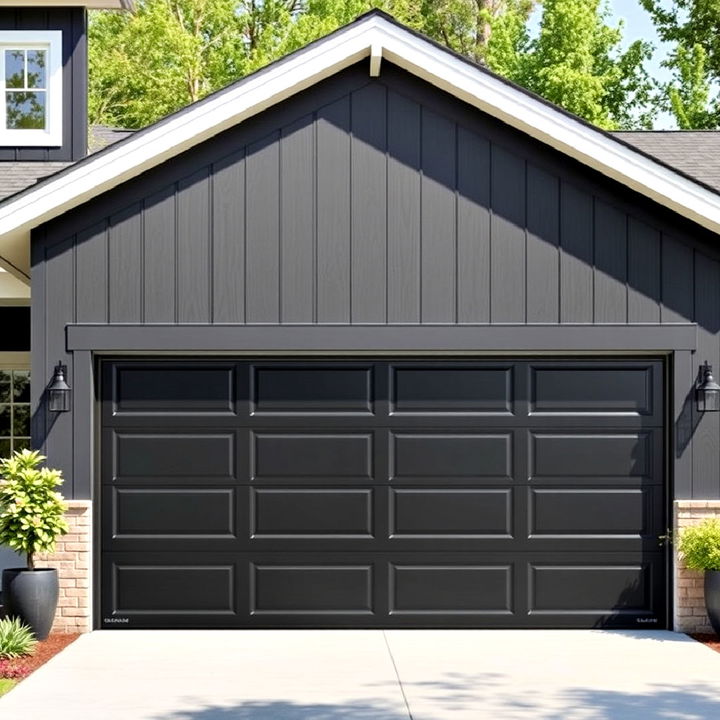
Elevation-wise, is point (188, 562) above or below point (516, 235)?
below

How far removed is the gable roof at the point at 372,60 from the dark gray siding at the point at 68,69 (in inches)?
174

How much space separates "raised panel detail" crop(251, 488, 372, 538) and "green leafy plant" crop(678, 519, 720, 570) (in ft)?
9.18

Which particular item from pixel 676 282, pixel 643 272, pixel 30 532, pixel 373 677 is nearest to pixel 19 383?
pixel 30 532

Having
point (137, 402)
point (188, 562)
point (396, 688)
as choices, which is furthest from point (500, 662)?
point (137, 402)

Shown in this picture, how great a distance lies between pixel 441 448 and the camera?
12.3 m

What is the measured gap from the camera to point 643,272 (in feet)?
40.1

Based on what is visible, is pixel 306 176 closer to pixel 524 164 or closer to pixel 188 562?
pixel 524 164

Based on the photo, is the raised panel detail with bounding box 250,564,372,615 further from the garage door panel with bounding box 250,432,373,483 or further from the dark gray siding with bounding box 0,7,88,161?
the dark gray siding with bounding box 0,7,88,161

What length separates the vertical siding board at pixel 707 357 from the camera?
39.9 ft

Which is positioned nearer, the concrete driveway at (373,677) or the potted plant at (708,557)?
the concrete driveway at (373,677)

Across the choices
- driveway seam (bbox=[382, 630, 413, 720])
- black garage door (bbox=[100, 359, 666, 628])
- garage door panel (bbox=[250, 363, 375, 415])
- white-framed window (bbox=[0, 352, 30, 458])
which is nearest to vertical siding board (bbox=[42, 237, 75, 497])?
black garage door (bbox=[100, 359, 666, 628])

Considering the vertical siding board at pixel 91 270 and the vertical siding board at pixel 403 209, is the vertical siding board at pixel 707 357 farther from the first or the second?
the vertical siding board at pixel 91 270

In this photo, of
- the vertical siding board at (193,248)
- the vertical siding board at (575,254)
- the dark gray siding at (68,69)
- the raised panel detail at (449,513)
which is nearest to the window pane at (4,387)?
the dark gray siding at (68,69)

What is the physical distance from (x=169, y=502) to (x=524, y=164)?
443cm
